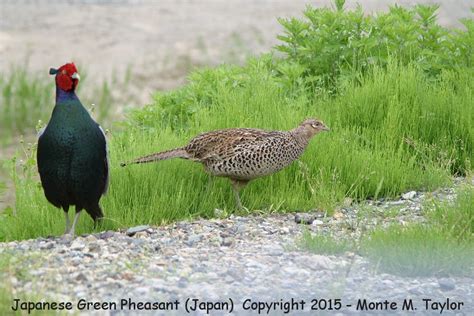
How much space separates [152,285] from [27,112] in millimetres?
6713

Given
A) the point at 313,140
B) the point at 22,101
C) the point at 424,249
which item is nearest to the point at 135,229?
the point at 313,140

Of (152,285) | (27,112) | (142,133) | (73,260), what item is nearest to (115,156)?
(142,133)

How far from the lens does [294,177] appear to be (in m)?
8.77

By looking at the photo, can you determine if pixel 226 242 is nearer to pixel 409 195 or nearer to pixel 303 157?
pixel 303 157

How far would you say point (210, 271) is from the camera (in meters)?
6.46

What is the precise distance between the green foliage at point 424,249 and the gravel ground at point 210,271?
0.08 metres

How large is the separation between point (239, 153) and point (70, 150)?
137 cm

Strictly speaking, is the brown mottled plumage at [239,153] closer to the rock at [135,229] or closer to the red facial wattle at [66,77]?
the rock at [135,229]

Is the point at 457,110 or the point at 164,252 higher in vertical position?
the point at 457,110

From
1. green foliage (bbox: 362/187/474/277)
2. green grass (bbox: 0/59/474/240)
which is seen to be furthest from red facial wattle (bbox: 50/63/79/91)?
green foliage (bbox: 362/187/474/277)

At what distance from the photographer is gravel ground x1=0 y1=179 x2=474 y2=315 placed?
6.05 metres

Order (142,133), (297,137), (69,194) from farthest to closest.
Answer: (142,133) → (297,137) → (69,194)

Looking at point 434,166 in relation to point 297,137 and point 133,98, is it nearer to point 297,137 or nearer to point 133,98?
point 297,137

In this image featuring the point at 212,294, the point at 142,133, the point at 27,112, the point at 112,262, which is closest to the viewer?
the point at 212,294
